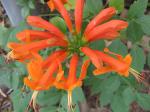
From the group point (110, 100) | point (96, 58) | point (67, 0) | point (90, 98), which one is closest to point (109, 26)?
point (96, 58)

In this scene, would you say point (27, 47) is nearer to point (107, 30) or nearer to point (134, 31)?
point (107, 30)

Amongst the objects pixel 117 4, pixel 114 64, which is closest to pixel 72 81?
pixel 114 64

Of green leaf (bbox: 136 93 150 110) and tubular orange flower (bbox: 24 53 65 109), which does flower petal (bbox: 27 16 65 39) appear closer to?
tubular orange flower (bbox: 24 53 65 109)

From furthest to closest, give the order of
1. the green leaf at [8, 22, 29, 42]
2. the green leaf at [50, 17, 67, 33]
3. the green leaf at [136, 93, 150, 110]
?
the green leaf at [136, 93, 150, 110] < the green leaf at [8, 22, 29, 42] < the green leaf at [50, 17, 67, 33]

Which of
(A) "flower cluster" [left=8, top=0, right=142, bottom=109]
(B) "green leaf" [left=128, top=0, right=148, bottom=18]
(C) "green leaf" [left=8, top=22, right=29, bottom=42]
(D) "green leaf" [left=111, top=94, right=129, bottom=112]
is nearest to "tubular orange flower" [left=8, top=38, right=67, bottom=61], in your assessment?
(A) "flower cluster" [left=8, top=0, right=142, bottom=109]

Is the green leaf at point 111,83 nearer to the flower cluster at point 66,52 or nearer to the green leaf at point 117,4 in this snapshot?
the flower cluster at point 66,52

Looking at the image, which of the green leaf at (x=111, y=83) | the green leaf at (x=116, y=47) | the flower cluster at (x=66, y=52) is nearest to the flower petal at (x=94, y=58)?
the flower cluster at (x=66, y=52)

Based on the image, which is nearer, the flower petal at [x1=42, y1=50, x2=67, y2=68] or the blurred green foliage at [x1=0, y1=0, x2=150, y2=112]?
the flower petal at [x1=42, y1=50, x2=67, y2=68]

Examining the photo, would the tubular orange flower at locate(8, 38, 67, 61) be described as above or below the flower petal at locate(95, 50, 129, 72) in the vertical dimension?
above
